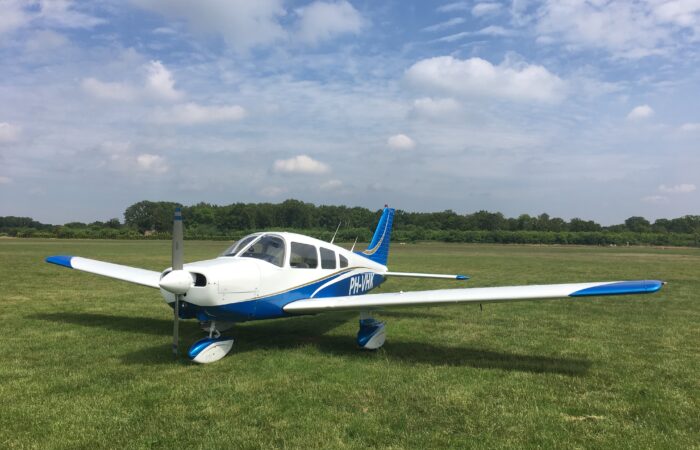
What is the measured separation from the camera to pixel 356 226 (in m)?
87.6

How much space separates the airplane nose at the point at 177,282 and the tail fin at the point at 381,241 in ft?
18.5

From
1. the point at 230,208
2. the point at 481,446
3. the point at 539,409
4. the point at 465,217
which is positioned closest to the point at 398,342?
the point at 539,409

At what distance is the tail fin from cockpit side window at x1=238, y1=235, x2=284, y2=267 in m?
3.83

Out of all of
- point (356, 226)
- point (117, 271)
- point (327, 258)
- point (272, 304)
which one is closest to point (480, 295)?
point (327, 258)

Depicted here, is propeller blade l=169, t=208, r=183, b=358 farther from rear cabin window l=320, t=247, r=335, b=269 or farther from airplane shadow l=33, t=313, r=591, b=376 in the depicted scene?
rear cabin window l=320, t=247, r=335, b=269

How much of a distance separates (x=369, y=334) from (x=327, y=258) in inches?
68.0

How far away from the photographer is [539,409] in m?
4.69

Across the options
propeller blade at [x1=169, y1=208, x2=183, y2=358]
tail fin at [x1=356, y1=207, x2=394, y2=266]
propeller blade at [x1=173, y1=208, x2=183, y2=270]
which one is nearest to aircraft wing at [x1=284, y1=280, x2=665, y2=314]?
propeller blade at [x1=169, y1=208, x2=183, y2=358]

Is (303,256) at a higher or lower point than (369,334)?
higher

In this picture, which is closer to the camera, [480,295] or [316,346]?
[480,295]

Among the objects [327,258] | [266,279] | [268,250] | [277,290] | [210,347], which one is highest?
[268,250]

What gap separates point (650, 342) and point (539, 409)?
461cm

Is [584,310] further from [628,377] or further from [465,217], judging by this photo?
[465,217]

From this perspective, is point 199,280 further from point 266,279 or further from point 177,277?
point 266,279
